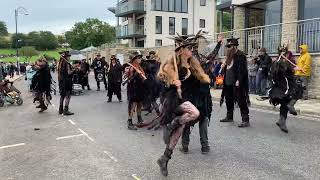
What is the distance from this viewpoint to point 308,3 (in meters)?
18.7

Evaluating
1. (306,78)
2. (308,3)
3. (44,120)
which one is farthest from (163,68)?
(308,3)

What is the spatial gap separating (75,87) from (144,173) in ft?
47.2

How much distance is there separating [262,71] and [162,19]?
140 feet

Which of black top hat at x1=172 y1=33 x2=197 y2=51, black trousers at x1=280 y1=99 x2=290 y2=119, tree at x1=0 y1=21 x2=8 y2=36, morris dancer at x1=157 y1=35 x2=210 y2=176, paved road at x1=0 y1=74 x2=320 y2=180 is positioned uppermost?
tree at x1=0 y1=21 x2=8 y2=36

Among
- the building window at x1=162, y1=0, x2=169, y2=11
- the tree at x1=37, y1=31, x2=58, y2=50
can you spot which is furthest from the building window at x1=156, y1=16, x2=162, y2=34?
the tree at x1=37, y1=31, x2=58, y2=50

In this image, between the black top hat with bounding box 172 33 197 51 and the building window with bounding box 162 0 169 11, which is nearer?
the black top hat with bounding box 172 33 197 51

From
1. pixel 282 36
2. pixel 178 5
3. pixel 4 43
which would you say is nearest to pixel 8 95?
pixel 282 36

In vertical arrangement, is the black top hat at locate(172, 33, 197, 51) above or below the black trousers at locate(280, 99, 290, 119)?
above

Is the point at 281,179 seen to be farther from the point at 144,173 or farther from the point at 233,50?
the point at 233,50

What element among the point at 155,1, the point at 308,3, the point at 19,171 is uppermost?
the point at 155,1

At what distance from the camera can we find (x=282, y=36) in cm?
1802

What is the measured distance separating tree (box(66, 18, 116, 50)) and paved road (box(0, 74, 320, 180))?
84332 mm

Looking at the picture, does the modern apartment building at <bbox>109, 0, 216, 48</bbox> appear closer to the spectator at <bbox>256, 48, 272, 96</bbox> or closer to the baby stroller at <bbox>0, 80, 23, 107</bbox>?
the spectator at <bbox>256, 48, 272, 96</bbox>

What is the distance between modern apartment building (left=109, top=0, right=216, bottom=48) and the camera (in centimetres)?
5734
